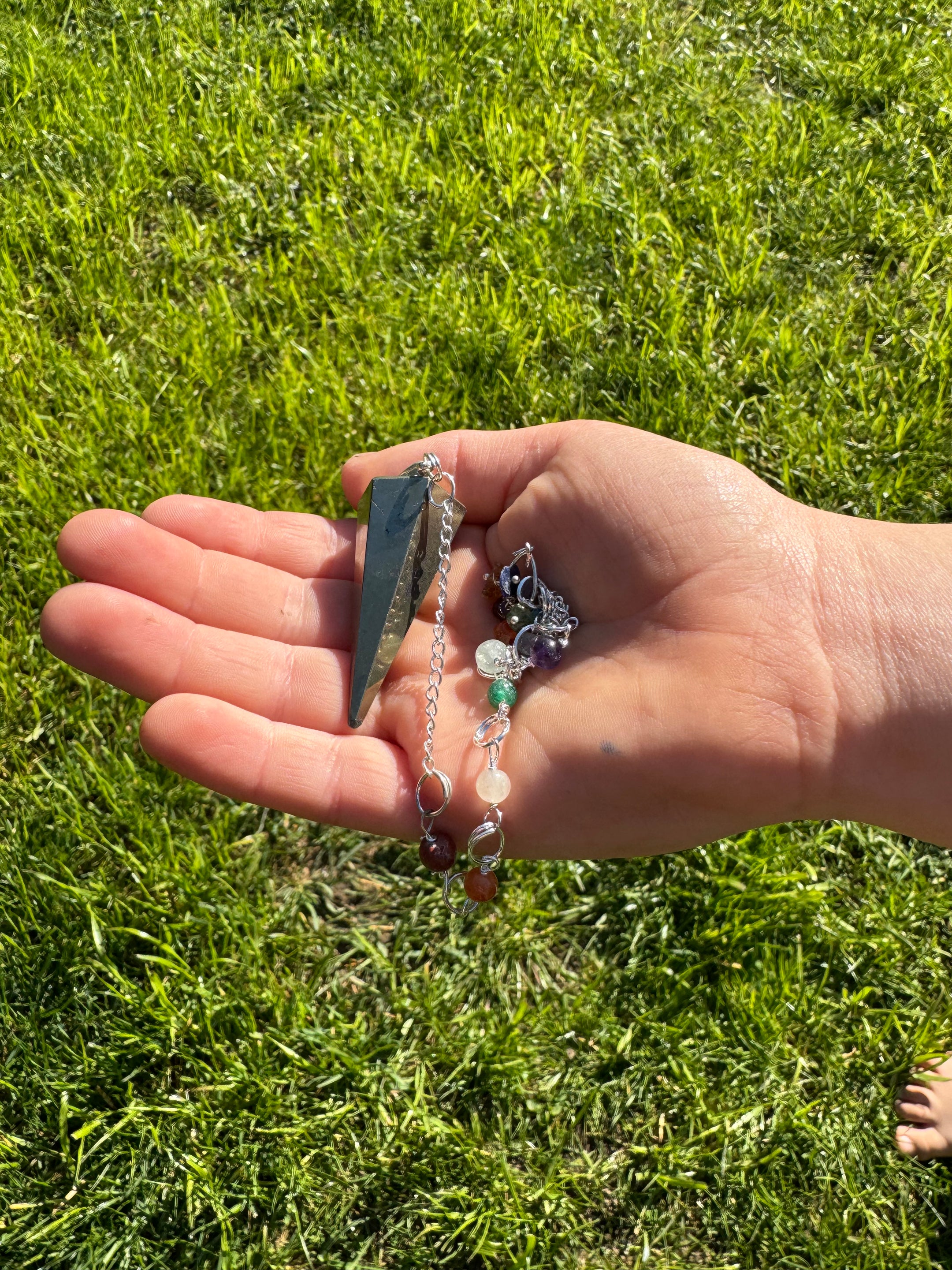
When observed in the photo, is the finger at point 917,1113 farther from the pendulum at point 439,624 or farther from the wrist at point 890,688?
the pendulum at point 439,624

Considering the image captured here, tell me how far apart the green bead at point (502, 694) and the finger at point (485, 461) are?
2.25 feet

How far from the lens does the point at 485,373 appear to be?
424cm

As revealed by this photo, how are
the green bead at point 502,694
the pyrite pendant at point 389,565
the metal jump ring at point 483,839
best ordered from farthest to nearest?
the pyrite pendant at point 389,565 < the green bead at point 502,694 < the metal jump ring at point 483,839

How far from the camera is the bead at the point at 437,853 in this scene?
9.39 feet

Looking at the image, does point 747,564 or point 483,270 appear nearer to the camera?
point 747,564

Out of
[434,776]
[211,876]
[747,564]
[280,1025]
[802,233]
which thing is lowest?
[280,1025]

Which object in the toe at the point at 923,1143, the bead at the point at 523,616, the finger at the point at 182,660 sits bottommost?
the toe at the point at 923,1143

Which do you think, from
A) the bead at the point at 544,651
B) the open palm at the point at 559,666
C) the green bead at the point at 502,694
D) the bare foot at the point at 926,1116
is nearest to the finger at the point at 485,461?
the open palm at the point at 559,666

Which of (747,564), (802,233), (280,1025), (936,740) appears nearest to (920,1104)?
(936,740)

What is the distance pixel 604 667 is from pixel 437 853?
691mm

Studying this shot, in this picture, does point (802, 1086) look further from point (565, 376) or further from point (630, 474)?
point (565, 376)

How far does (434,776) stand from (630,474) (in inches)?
40.0

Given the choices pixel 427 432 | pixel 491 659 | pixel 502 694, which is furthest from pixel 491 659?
pixel 427 432

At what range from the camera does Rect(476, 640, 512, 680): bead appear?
10.0 feet
